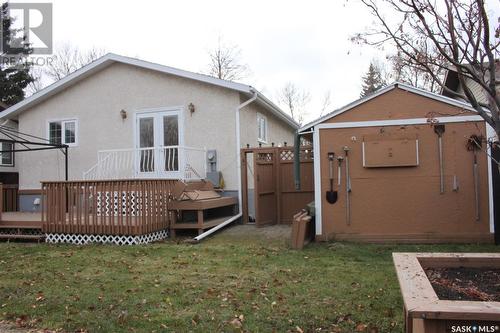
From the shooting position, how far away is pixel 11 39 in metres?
→ 30.6

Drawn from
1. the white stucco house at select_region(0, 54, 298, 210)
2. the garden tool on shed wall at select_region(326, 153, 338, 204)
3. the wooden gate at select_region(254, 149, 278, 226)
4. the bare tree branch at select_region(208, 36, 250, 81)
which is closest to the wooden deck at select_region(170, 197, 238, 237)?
the wooden gate at select_region(254, 149, 278, 226)

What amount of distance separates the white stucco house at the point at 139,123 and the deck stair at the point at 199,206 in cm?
55

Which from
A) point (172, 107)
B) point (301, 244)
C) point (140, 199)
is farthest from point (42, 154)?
point (301, 244)

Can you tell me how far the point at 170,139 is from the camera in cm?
1332

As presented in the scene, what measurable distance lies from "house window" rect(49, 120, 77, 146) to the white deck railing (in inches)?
59.4

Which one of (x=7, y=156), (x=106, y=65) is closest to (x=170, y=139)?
(x=106, y=65)

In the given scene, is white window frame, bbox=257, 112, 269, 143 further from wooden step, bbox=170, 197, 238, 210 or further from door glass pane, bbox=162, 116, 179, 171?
wooden step, bbox=170, 197, 238, 210

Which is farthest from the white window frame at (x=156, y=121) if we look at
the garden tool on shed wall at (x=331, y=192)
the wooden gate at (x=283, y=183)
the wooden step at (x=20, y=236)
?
the garden tool on shed wall at (x=331, y=192)

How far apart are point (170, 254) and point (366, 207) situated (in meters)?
3.90

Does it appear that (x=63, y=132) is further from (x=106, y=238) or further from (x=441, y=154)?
(x=441, y=154)

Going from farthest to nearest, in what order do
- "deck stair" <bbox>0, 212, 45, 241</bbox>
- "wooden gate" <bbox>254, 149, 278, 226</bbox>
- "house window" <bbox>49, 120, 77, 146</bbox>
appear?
"house window" <bbox>49, 120, 77, 146</bbox> → "wooden gate" <bbox>254, 149, 278, 226</bbox> → "deck stair" <bbox>0, 212, 45, 241</bbox>

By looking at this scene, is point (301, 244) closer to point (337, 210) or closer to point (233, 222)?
point (337, 210)

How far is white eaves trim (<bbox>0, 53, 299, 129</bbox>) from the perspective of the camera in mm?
12430

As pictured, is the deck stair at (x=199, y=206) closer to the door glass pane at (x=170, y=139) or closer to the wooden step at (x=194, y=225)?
the wooden step at (x=194, y=225)
